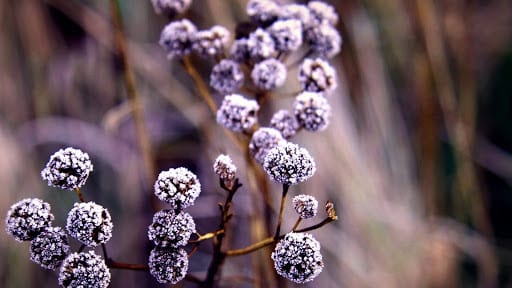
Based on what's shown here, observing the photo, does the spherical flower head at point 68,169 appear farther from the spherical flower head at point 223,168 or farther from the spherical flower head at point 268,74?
the spherical flower head at point 268,74

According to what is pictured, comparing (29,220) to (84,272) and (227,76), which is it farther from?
(227,76)

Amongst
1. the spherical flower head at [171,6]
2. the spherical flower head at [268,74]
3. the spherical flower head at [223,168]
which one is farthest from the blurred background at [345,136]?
the spherical flower head at [223,168]

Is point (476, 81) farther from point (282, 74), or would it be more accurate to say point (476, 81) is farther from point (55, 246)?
point (55, 246)

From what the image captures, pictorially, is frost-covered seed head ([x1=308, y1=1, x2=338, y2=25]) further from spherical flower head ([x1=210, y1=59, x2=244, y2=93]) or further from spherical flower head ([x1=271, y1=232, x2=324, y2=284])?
spherical flower head ([x1=271, y1=232, x2=324, y2=284])

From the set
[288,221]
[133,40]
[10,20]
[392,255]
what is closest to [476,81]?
[392,255]

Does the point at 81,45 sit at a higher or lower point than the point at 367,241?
higher

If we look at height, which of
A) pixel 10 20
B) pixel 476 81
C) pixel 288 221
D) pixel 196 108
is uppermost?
pixel 10 20

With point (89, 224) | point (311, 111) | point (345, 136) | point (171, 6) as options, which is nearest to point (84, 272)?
point (89, 224)
